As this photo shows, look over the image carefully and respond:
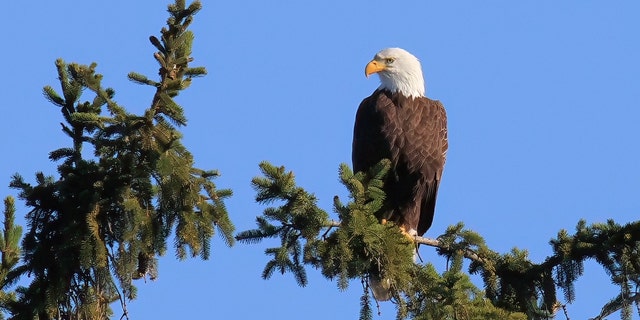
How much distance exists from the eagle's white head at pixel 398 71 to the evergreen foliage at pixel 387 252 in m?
2.27

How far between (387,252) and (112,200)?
1.41 m

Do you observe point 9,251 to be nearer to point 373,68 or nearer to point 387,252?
point 387,252

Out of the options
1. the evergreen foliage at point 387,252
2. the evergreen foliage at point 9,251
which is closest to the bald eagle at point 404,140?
the evergreen foliage at point 387,252

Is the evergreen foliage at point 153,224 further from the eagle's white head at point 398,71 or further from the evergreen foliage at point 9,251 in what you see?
the eagle's white head at point 398,71

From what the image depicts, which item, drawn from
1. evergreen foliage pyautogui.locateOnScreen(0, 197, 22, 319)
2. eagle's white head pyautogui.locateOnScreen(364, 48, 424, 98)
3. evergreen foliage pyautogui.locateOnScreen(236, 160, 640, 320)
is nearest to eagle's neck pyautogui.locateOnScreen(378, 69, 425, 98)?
eagle's white head pyautogui.locateOnScreen(364, 48, 424, 98)

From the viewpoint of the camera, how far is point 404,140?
295 inches

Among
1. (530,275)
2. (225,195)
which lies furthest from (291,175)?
(530,275)

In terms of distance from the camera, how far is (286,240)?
16.9 ft

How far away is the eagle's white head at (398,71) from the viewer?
7.97 m

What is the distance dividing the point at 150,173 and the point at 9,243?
873mm

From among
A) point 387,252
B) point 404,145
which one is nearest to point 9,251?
point 387,252

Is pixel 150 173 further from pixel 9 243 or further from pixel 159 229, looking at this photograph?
pixel 9 243

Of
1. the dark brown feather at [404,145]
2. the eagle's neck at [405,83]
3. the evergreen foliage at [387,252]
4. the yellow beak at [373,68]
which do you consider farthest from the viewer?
the yellow beak at [373,68]

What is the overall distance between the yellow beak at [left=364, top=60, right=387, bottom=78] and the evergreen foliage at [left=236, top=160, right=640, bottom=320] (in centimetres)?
262
